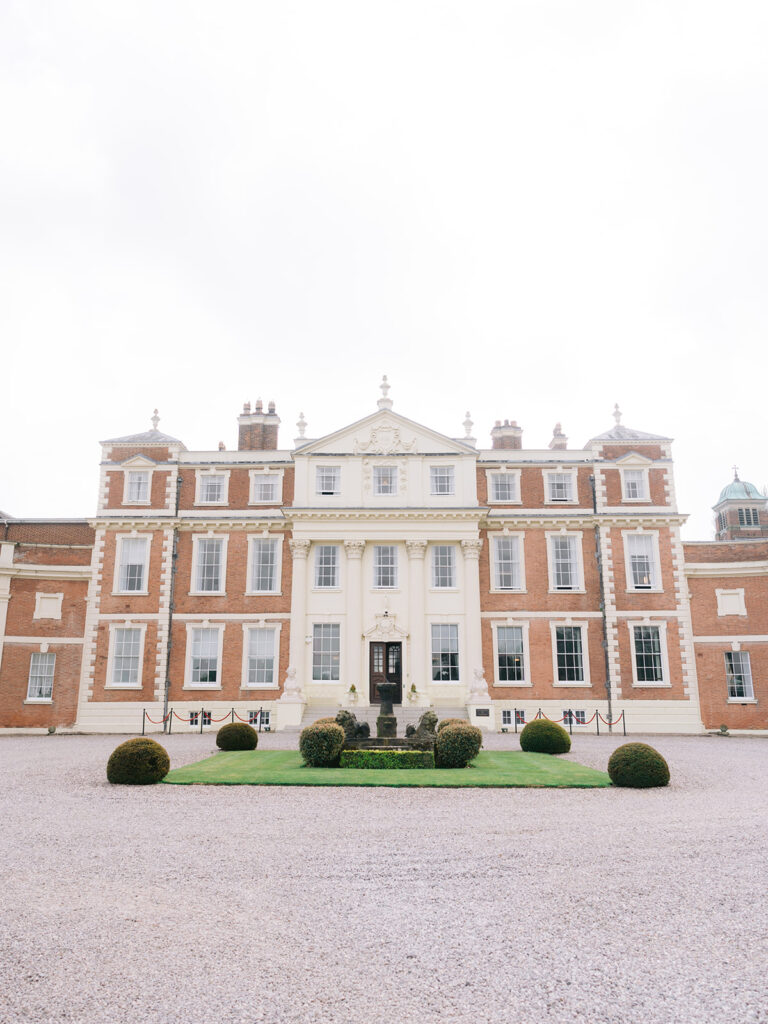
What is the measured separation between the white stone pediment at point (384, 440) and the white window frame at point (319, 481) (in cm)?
64

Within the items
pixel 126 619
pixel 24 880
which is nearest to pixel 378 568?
pixel 126 619

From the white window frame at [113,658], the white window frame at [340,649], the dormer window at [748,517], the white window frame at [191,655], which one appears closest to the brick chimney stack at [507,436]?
the white window frame at [340,649]

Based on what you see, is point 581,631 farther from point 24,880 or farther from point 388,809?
point 24,880

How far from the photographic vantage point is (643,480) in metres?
35.8

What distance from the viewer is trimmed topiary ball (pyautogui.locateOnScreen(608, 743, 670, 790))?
622 inches

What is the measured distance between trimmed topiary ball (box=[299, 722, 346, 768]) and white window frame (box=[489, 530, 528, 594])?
670 inches

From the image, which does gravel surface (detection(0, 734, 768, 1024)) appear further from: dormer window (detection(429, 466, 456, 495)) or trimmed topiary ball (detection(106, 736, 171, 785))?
dormer window (detection(429, 466, 456, 495))

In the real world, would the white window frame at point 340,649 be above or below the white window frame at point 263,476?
below

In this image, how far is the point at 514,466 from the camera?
36250mm

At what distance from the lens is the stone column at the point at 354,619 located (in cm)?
3266

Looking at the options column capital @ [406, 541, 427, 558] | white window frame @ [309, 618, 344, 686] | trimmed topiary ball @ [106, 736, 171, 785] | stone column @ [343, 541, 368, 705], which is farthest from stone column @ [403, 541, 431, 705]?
trimmed topiary ball @ [106, 736, 171, 785]

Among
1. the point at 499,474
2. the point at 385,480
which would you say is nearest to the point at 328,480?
the point at 385,480

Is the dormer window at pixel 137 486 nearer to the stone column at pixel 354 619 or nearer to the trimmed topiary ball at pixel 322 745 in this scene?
the stone column at pixel 354 619

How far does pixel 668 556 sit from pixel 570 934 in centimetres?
2980
